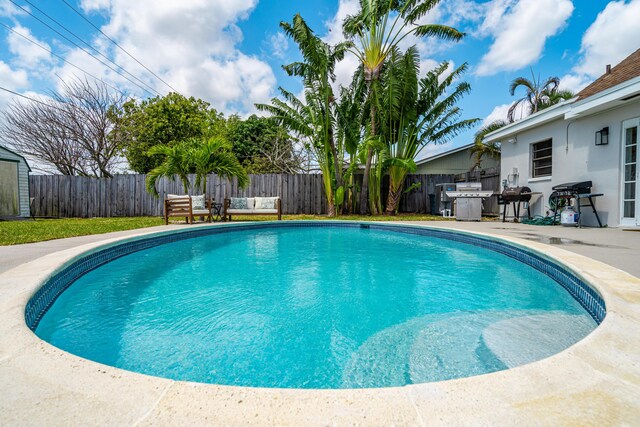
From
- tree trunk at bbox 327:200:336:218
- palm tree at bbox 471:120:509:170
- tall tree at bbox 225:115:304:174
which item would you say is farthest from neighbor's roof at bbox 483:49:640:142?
tall tree at bbox 225:115:304:174

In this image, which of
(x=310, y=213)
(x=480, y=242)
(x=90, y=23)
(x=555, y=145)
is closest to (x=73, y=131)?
(x=90, y=23)

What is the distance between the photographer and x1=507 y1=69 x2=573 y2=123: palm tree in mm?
17547

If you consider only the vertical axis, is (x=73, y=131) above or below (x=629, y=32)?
below

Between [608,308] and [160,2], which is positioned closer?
[608,308]

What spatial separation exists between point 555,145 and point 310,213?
839 cm

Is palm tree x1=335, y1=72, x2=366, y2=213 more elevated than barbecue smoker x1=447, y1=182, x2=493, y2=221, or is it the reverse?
palm tree x1=335, y1=72, x2=366, y2=213

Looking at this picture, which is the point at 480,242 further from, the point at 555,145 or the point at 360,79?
the point at 360,79

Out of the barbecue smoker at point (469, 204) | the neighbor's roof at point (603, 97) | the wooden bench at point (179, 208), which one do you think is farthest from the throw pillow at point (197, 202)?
the neighbor's roof at point (603, 97)

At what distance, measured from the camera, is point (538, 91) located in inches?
707

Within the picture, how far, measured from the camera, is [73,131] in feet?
53.0

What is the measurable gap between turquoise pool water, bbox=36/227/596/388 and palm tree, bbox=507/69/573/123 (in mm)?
17512

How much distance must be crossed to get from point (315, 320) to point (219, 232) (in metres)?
6.19

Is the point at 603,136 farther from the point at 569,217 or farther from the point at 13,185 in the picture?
the point at 13,185

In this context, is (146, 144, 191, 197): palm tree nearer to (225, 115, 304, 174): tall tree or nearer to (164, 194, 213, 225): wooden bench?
(164, 194, 213, 225): wooden bench
